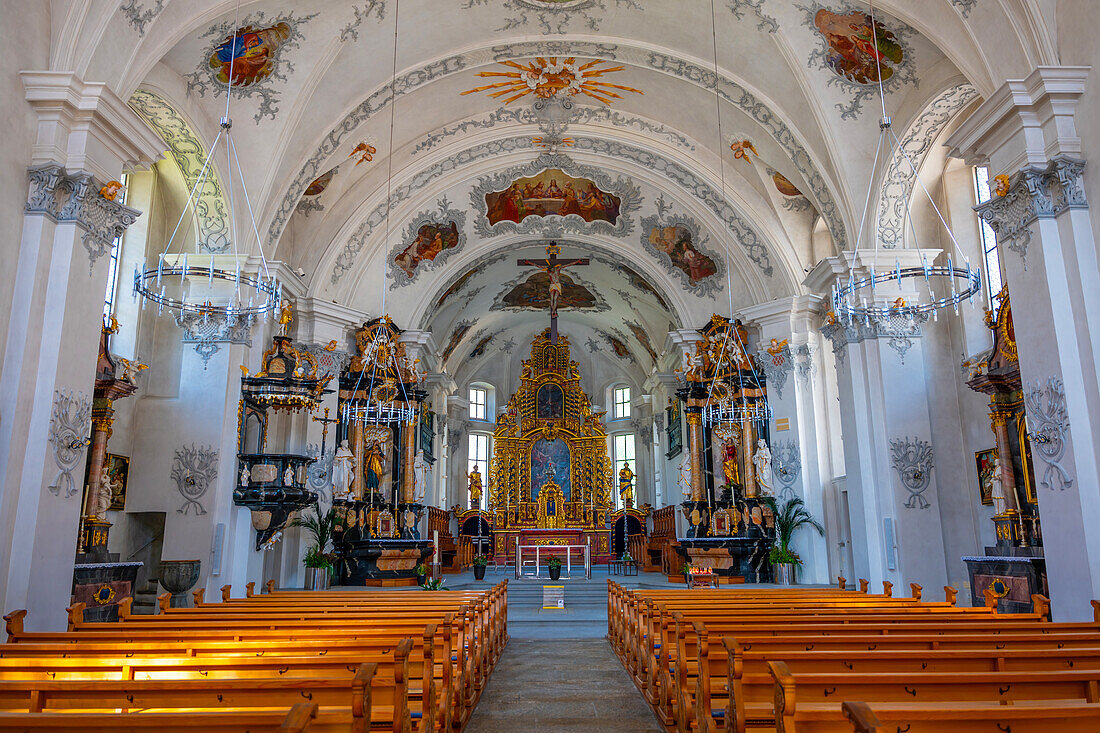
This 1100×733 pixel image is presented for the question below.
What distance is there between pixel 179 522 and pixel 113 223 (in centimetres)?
479

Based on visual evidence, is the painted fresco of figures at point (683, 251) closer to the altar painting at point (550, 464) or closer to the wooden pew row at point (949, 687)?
the altar painting at point (550, 464)

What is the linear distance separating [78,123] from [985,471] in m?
11.9

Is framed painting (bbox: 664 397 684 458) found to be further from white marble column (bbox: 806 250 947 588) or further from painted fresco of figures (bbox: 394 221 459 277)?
white marble column (bbox: 806 250 947 588)

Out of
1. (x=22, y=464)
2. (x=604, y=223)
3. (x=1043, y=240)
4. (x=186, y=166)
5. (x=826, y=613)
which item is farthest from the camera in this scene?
(x=604, y=223)

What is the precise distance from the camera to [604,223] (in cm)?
1877

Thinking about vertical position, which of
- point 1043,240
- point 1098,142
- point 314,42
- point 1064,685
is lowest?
point 1064,685

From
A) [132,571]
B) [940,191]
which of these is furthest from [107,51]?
[940,191]

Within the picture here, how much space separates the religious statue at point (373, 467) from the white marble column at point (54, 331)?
8.86 m

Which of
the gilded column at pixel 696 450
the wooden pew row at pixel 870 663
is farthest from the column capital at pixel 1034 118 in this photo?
the gilded column at pixel 696 450

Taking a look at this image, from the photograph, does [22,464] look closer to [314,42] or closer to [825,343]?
[314,42]

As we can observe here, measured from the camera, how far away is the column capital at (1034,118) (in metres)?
7.68

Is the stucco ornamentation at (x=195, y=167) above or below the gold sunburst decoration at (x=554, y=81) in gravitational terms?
below

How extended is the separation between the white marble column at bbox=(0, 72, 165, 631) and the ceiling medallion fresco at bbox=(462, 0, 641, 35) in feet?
21.7

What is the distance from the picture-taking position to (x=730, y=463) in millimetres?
16688
